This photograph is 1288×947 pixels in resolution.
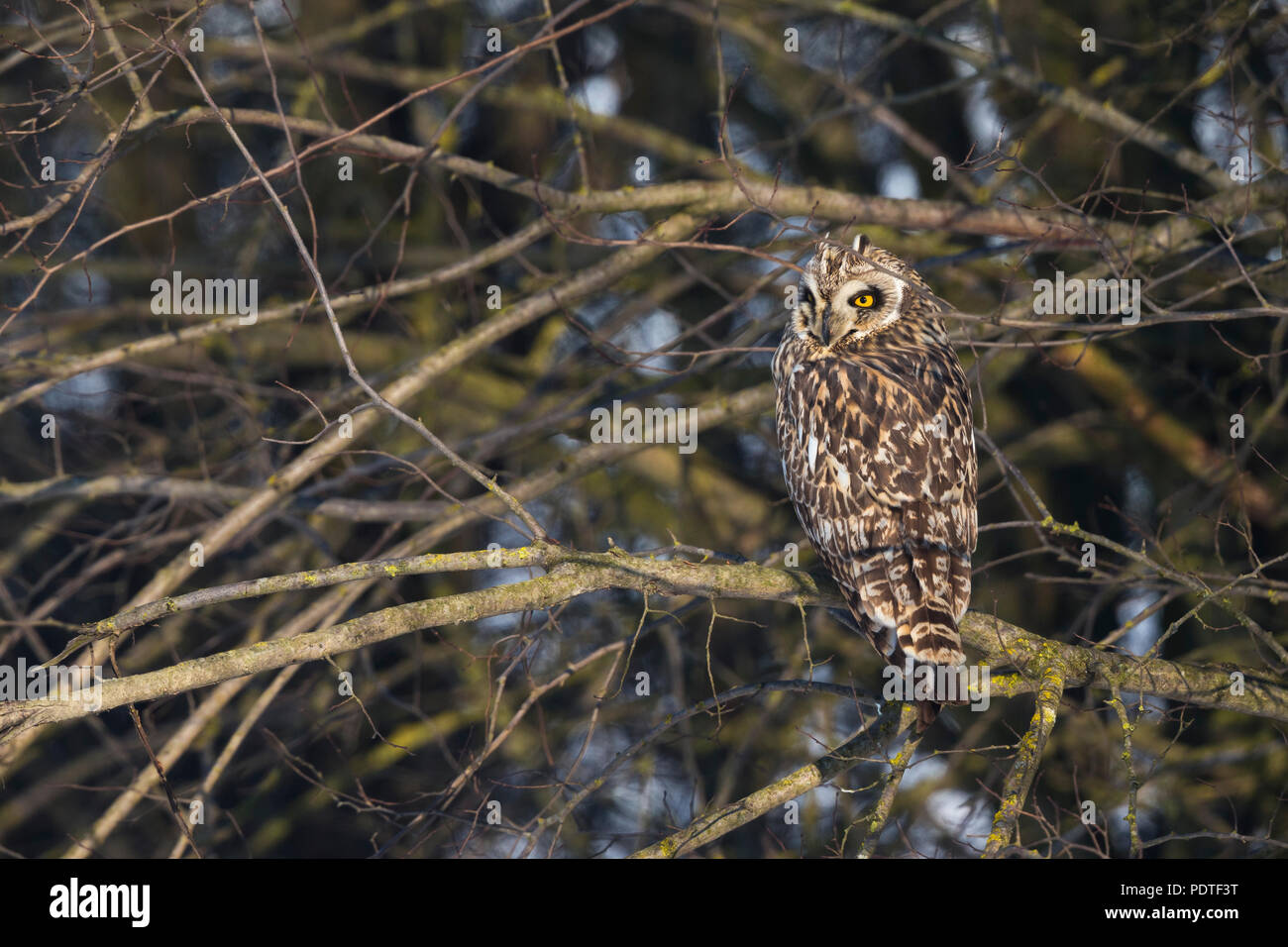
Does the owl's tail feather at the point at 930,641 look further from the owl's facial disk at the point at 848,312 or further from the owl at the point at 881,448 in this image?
the owl's facial disk at the point at 848,312

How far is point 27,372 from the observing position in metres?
5.32

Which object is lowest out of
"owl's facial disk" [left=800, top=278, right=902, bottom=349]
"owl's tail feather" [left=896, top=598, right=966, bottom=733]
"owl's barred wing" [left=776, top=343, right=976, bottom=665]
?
"owl's tail feather" [left=896, top=598, right=966, bottom=733]

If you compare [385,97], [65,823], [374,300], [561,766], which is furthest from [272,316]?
[65,823]

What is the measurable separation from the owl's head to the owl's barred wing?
0.61 feet

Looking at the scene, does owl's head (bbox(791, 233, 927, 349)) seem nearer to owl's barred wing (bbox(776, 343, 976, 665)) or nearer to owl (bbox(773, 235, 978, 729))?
owl (bbox(773, 235, 978, 729))

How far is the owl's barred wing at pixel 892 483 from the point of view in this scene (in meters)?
3.96

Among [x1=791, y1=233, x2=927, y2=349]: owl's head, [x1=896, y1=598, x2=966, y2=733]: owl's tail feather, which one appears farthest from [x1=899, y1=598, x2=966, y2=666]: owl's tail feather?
[x1=791, y1=233, x2=927, y2=349]: owl's head

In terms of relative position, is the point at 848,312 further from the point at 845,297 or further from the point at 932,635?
the point at 932,635

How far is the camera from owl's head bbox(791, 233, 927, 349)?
185 inches

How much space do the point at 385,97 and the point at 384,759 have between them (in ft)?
17.7

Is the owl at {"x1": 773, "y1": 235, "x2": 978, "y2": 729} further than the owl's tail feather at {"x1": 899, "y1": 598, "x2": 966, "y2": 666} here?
Yes

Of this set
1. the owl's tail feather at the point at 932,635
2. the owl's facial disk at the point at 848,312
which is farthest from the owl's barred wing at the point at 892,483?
the owl's facial disk at the point at 848,312

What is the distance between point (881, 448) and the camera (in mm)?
4285

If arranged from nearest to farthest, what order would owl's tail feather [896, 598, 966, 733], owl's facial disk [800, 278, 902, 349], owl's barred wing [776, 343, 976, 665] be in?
1. owl's tail feather [896, 598, 966, 733]
2. owl's barred wing [776, 343, 976, 665]
3. owl's facial disk [800, 278, 902, 349]
